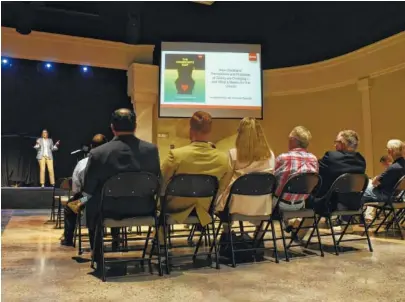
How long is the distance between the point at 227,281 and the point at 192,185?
2.18ft

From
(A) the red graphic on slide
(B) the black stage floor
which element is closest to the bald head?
(A) the red graphic on slide

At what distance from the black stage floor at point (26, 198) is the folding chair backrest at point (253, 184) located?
6.39m

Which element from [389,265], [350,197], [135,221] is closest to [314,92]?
[350,197]

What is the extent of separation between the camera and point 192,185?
8.80ft

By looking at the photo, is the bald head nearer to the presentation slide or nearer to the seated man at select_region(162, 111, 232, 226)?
the seated man at select_region(162, 111, 232, 226)

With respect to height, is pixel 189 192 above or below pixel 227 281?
above

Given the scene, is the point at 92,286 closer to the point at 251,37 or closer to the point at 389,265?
the point at 389,265

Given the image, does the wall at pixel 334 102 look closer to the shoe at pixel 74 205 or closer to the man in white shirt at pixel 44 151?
the man in white shirt at pixel 44 151

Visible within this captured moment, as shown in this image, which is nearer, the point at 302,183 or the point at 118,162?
the point at 118,162

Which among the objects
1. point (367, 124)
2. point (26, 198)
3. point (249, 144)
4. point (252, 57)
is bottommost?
point (26, 198)

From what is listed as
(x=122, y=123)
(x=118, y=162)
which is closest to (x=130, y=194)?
(x=118, y=162)

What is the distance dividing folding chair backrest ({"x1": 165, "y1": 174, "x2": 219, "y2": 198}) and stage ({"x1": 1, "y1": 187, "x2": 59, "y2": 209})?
634 cm

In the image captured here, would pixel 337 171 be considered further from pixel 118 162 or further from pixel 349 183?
pixel 118 162

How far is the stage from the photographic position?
8133 millimetres
